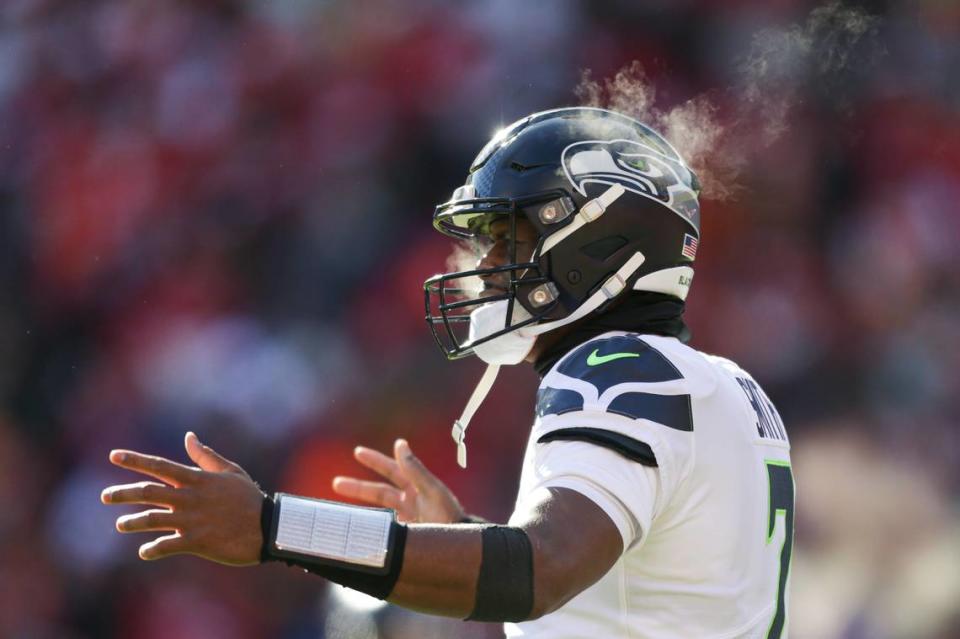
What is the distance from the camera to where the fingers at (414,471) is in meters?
2.88

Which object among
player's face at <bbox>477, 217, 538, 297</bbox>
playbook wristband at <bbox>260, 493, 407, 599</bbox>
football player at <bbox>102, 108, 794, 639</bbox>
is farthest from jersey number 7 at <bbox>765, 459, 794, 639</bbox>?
playbook wristband at <bbox>260, 493, 407, 599</bbox>

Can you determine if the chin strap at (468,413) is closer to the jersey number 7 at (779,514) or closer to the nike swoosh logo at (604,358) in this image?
the nike swoosh logo at (604,358)

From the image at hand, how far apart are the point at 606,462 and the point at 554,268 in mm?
669

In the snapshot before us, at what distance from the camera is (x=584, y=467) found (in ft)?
5.50

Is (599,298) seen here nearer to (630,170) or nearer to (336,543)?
(630,170)

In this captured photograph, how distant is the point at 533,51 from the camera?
17.2 ft

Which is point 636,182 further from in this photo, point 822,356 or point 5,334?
point 5,334

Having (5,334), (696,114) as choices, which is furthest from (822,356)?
(5,334)

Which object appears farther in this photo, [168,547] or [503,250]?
[503,250]

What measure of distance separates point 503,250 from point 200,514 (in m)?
1.08

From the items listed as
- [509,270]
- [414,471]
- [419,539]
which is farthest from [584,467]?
[414,471]

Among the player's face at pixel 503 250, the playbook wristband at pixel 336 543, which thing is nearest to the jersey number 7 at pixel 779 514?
the player's face at pixel 503 250

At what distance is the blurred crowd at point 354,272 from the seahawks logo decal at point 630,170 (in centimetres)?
232

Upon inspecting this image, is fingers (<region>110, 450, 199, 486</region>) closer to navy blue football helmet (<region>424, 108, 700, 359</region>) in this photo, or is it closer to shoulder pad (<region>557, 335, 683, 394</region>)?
shoulder pad (<region>557, 335, 683, 394</region>)
